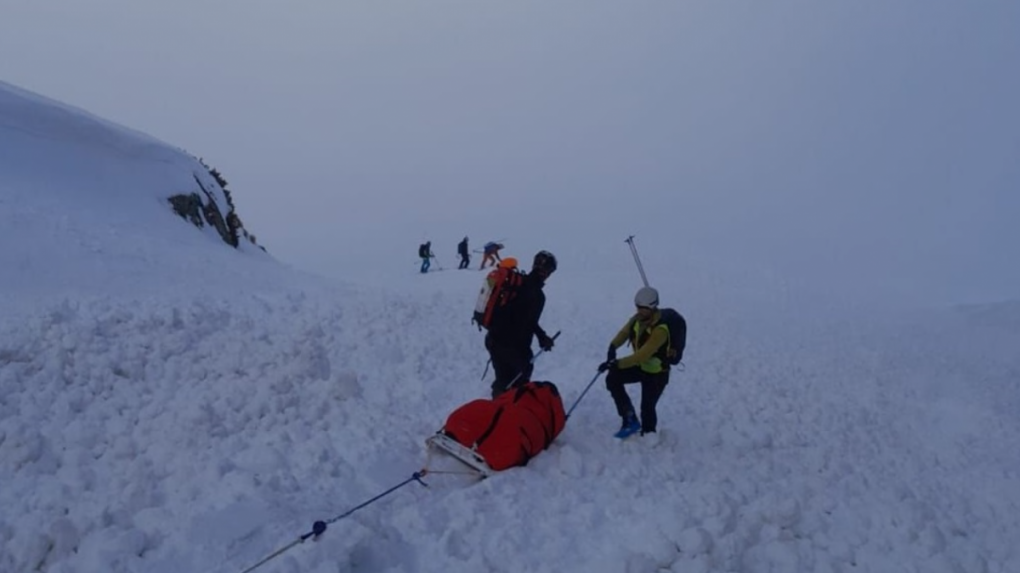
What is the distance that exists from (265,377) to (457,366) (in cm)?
374

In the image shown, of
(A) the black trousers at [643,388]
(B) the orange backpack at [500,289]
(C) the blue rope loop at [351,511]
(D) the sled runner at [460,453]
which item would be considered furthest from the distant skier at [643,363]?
(C) the blue rope loop at [351,511]

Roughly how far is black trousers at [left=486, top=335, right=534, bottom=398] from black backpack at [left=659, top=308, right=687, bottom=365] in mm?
1668

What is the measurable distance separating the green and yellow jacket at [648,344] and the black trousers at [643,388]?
98mm

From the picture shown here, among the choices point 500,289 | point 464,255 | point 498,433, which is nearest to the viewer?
point 498,433

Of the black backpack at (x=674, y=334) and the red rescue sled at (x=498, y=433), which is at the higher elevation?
the black backpack at (x=674, y=334)

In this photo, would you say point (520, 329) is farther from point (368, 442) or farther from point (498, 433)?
point (368, 442)

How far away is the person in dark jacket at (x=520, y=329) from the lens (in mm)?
8570

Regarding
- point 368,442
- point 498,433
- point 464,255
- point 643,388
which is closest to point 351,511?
point 498,433

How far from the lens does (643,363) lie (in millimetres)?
8070

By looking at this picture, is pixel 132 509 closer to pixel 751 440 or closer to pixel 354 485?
pixel 354 485

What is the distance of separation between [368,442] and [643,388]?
302cm

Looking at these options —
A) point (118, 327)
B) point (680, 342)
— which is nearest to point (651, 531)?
point (680, 342)

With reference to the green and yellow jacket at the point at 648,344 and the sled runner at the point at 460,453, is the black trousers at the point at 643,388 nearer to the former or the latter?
the green and yellow jacket at the point at 648,344

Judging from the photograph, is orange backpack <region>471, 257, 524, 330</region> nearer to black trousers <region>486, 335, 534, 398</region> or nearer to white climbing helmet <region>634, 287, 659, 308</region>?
black trousers <region>486, 335, 534, 398</region>
